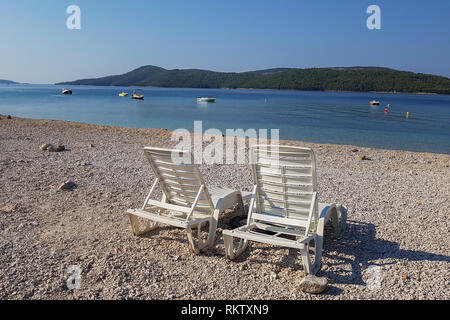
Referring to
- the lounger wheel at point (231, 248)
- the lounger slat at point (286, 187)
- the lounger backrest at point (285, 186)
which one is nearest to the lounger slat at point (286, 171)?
the lounger backrest at point (285, 186)

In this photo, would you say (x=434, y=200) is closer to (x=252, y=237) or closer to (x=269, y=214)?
(x=269, y=214)

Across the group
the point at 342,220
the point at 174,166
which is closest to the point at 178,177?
the point at 174,166

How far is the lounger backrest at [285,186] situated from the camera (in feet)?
13.6

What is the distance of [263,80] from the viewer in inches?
6781

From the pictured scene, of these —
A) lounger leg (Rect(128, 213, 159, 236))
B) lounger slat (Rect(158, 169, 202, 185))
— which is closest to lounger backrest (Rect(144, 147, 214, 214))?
lounger slat (Rect(158, 169, 202, 185))

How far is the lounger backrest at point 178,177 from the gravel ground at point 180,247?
1.65 feet

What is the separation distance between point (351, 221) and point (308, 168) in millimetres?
2139

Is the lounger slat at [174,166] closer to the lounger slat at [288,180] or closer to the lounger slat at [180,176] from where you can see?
the lounger slat at [180,176]

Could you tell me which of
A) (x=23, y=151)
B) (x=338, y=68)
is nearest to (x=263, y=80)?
(x=338, y=68)

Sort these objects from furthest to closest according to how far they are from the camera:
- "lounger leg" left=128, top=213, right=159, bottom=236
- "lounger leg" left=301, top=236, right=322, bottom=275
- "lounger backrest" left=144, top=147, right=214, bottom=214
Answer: "lounger leg" left=128, top=213, right=159, bottom=236
"lounger backrest" left=144, top=147, right=214, bottom=214
"lounger leg" left=301, top=236, right=322, bottom=275

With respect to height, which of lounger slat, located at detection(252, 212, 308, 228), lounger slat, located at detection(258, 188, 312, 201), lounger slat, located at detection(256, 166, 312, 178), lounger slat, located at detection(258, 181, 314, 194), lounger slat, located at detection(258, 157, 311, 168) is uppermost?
lounger slat, located at detection(258, 157, 311, 168)

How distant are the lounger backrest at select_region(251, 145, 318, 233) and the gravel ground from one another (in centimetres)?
49

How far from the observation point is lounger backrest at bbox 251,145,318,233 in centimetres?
413

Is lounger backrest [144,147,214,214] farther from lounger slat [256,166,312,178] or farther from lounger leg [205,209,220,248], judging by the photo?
lounger slat [256,166,312,178]
